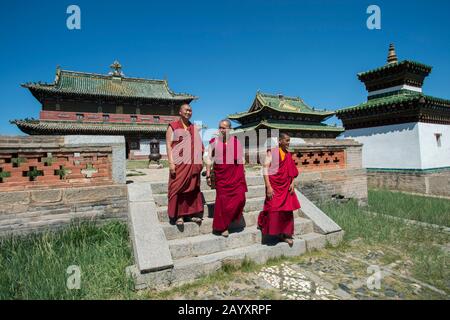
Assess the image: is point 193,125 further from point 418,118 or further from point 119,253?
point 418,118

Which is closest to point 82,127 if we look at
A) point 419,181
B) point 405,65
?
point 405,65

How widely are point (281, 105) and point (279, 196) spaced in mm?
20964

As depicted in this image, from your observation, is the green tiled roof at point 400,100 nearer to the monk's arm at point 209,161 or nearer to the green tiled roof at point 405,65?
the green tiled roof at point 405,65

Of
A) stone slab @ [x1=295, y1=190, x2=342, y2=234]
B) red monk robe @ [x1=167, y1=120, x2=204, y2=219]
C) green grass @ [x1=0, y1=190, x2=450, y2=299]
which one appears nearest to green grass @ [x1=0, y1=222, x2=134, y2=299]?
green grass @ [x1=0, y1=190, x2=450, y2=299]

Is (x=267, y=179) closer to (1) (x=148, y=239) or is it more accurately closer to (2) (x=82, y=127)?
(1) (x=148, y=239)

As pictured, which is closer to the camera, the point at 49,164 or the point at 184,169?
the point at 184,169

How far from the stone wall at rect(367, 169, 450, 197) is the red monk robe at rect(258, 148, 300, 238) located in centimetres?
1038

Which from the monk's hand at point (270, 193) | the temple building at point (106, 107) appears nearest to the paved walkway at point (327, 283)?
the monk's hand at point (270, 193)

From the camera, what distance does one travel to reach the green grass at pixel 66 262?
2506mm

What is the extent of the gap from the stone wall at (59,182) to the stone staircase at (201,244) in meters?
0.62

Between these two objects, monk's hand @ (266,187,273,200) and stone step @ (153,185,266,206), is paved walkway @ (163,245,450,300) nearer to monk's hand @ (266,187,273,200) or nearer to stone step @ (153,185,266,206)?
monk's hand @ (266,187,273,200)

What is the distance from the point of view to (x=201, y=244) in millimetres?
3277

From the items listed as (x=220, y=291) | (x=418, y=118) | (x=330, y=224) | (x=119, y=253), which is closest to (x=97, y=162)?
(x=119, y=253)
